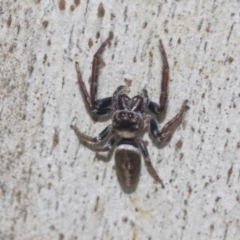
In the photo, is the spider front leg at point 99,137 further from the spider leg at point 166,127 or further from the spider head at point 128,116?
the spider leg at point 166,127

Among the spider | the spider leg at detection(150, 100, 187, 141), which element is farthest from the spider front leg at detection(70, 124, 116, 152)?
the spider leg at detection(150, 100, 187, 141)

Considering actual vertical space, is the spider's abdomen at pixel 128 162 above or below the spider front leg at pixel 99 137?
below

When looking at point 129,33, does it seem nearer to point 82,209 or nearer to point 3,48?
point 3,48

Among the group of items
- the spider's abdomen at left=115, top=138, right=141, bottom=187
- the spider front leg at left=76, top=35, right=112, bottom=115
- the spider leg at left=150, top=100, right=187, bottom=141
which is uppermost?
the spider front leg at left=76, top=35, right=112, bottom=115

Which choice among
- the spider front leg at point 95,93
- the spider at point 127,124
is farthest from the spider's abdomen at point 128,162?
the spider front leg at point 95,93

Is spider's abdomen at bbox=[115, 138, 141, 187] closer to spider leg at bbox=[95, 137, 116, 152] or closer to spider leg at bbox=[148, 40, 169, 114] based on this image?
spider leg at bbox=[95, 137, 116, 152]

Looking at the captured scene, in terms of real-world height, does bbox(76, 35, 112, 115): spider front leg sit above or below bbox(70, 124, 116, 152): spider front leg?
above

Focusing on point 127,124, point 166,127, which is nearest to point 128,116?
point 127,124

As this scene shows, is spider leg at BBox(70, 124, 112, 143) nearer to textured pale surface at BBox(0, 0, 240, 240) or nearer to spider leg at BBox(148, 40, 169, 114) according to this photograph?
textured pale surface at BBox(0, 0, 240, 240)

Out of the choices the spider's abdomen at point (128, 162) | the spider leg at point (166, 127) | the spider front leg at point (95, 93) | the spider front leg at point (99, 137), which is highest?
the spider front leg at point (95, 93)

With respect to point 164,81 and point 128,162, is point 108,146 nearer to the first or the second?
point 128,162
